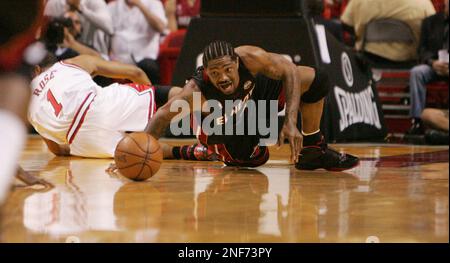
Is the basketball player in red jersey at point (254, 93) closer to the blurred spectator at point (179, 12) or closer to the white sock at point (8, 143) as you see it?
the white sock at point (8, 143)

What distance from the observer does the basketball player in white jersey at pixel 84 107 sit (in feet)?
23.1

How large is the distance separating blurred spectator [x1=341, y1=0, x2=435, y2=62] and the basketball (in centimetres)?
531

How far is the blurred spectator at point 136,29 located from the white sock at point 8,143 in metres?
8.14

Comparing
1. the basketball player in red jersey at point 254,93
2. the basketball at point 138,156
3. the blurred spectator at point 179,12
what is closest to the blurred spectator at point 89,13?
the blurred spectator at point 179,12

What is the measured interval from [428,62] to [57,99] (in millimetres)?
4512

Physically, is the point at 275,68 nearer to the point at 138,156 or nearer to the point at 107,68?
the point at 138,156

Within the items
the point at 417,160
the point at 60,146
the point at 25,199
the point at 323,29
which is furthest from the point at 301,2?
the point at 25,199

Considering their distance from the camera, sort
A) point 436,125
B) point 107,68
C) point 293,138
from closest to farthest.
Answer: point 293,138 < point 107,68 < point 436,125

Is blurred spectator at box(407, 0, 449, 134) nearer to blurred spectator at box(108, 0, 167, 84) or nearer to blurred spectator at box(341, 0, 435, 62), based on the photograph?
blurred spectator at box(341, 0, 435, 62)

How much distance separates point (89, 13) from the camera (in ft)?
33.0

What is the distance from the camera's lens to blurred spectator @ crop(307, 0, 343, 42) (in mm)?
8938

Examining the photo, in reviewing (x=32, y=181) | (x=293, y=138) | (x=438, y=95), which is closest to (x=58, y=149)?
(x=32, y=181)

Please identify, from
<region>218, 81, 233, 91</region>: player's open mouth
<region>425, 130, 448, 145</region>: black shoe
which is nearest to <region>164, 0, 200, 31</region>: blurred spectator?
<region>425, 130, 448, 145</region>: black shoe

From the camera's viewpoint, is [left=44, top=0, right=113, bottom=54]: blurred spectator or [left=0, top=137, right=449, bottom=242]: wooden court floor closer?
[left=0, top=137, right=449, bottom=242]: wooden court floor
